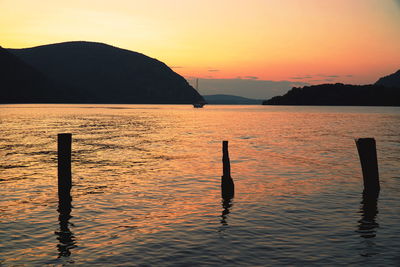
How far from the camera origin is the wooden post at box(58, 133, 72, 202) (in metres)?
16.8

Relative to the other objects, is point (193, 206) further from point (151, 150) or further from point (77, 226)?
point (151, 150)

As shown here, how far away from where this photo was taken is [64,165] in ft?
56.4

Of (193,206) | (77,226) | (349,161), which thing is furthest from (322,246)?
(349,161)

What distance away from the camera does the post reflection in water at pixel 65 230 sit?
11.2m

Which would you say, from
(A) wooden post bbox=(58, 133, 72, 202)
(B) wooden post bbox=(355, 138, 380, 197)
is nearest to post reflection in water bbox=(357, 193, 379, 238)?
(B) wooden post bbox=(355, 138, 380, 197)

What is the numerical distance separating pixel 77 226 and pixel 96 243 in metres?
2.18

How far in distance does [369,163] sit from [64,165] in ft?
44.4

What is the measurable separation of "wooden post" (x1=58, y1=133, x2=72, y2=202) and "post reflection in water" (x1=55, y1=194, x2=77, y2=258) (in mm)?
131

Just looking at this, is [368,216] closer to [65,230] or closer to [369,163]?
[369,163]

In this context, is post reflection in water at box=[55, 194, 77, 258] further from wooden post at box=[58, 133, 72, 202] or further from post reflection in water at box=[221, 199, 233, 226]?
post reflection in water at box=[221, 199, 233, 226]

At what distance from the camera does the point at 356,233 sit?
12727mm

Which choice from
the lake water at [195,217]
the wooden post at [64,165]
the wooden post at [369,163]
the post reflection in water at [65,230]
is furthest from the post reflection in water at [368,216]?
the wooden post at [64,165]

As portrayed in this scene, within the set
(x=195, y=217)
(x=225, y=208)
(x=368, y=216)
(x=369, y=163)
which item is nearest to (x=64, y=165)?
(x=195, y=217)

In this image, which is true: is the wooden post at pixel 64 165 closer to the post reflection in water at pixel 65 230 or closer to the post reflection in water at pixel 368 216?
the post reflection in water at pixel 65 230
